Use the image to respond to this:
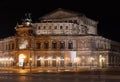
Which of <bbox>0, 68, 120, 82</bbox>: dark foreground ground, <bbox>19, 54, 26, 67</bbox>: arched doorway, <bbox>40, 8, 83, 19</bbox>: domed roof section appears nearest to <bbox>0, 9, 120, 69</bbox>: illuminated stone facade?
<bbox>19, 54, 26, 67</bbox>: arched doorway

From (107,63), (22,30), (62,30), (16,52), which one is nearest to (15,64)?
(16,52)

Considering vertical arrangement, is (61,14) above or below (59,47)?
above

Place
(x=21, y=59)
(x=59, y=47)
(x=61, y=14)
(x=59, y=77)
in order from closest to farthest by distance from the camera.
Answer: (x=59, y=77), (x=59, y=47), (x=21, y=59), (x=61, y=14)

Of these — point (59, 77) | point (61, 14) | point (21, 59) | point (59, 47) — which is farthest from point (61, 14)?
point (59, 77)

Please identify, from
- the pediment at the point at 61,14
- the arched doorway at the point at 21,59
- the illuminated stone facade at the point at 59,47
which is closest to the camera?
the illuminated stone facade at the point at 59,47

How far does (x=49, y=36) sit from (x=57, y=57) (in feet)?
24.3

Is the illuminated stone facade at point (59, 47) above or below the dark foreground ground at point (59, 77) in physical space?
above

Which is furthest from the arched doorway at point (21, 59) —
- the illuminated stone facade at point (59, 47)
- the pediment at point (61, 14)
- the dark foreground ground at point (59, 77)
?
the dark foreground ground at point (59, 77)

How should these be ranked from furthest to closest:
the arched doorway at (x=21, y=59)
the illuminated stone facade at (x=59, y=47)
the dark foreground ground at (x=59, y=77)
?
the arched doorway at (x=21, y=59), the illuminated stone facade at (x=59, y=47), the dark foreground ground at (x=59, y=77)

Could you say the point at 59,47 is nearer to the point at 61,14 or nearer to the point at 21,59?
the point at 21,59

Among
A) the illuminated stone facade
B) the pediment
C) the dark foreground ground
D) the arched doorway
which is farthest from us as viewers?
the pediment

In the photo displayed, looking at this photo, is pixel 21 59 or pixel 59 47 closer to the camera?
pixel 59 47

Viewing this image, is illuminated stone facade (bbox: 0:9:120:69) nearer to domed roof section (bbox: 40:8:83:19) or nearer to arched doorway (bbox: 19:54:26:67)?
arched doorway (bbox: 19:54:26:67)

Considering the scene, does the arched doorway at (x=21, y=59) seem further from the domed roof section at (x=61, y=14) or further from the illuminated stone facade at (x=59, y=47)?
the domed roof section at (x=61, y=14)
